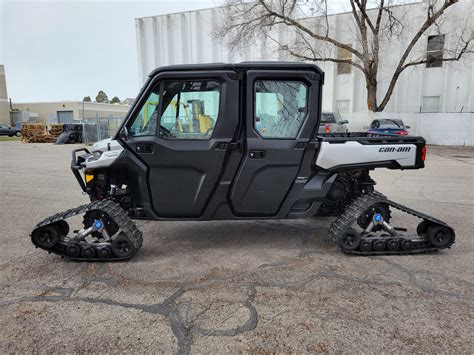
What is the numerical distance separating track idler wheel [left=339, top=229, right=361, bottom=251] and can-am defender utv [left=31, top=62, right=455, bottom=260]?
0.01 metres

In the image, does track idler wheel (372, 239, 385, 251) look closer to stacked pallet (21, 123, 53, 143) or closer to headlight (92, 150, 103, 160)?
headlight (92, 150, 103, 160)

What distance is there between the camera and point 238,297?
9.92ft

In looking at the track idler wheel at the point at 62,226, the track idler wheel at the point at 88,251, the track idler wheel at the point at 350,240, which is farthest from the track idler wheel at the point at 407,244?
the track idler wheel at the point at 62,226

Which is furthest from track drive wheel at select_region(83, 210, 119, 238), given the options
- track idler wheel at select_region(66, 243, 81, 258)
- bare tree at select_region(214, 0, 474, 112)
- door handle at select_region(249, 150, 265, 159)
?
bare tree at select_region(214, 0, 474, 112)

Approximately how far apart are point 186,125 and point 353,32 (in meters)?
22.5

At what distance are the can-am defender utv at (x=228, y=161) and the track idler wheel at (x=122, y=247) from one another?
1 centimetres

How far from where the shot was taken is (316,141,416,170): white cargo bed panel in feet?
12.4

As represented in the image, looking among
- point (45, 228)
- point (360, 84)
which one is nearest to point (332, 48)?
point (360, 84)

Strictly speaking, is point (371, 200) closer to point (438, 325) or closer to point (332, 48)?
point (438, 325)

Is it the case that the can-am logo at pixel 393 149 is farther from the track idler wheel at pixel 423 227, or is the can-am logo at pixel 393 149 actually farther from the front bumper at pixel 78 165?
the front bumper at pixel 78 165

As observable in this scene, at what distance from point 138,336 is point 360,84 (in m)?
23.3

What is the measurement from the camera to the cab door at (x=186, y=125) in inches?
143

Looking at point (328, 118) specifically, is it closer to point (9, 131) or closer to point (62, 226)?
point (62, 226)

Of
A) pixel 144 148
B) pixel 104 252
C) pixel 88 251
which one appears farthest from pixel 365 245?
pixel 88 251
